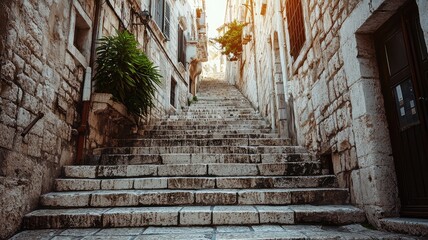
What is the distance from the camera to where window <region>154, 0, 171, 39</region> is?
910 centimetres

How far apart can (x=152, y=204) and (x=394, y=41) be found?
10.7 ft

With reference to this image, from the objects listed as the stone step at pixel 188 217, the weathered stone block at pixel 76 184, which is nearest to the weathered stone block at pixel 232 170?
the stone step at pixel 188 217

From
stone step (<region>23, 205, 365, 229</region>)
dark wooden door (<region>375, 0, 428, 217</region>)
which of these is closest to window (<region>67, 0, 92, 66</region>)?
stone step (<region>23, 205, 365, 229</region>)

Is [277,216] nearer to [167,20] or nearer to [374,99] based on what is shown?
[374,99]

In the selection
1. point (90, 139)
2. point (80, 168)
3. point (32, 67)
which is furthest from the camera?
point (90, 139)

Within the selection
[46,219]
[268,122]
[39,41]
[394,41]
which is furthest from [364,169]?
[268,122]

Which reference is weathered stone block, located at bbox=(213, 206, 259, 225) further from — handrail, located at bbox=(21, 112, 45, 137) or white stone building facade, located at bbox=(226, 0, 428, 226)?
handrail, located at bbox=(21, 112, 45, 137)

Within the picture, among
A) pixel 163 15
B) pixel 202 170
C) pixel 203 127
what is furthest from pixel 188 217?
pixel 163 15

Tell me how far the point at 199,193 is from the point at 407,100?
2.47 m

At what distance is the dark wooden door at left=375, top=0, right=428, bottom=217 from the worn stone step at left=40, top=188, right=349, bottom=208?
0.84 metres

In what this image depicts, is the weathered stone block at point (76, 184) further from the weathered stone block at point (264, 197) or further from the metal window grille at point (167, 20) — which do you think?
the metal window grille at point (167, 20)

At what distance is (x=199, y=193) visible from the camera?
319 cm

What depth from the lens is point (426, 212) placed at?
2.30m

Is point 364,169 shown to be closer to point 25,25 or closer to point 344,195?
point 344,195
